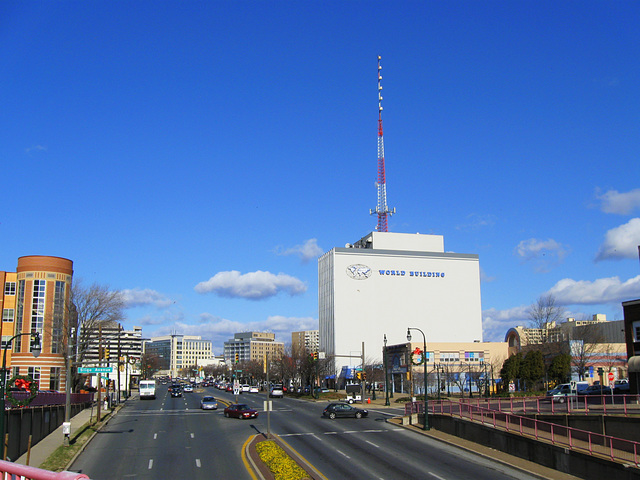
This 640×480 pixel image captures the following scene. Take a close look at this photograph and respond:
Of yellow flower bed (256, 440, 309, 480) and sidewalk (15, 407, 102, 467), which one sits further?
sidewalk (15, 407, 102, 467)

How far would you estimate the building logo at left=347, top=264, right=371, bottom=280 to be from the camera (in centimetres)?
14875

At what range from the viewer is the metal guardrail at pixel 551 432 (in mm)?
28656

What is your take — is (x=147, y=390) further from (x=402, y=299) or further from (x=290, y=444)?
(x=402, y=299)

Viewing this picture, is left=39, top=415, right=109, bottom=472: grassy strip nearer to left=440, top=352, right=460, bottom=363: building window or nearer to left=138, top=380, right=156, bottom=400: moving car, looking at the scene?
left=138, top=380, right=156, bottom=400: moving car

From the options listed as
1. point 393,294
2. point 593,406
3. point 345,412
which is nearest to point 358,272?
point 393,294

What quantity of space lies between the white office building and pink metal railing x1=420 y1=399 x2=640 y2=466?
100351 mm

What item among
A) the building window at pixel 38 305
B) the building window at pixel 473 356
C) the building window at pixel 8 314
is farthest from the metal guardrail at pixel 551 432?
the building window at pixel 8 314

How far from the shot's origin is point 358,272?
149 m

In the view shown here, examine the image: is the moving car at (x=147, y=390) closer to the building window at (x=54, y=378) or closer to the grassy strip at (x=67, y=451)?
the building window at (x=54, y=378)

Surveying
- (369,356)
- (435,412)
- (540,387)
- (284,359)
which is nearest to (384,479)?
(435,412)

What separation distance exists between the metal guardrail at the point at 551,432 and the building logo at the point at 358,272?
10195cm

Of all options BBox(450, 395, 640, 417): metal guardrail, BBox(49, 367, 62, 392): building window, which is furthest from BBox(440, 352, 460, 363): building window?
BBox(49, 367, 62, 392): building window

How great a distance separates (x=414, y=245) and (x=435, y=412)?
114788 millimetres

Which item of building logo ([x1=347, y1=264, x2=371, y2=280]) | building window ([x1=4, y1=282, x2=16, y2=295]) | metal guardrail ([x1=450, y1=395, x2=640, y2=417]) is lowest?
metal guardrail ([x1=450, y1=395, x2=640, y2=417])
